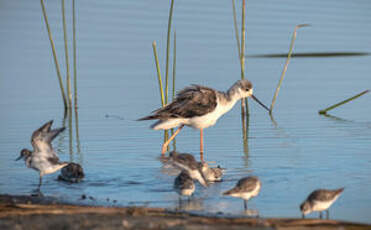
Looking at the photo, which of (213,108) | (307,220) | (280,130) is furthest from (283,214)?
(280,130)

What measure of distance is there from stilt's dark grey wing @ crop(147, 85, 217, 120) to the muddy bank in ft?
13.8

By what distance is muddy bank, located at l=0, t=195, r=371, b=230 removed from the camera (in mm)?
7090

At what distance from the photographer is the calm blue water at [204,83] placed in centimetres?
1003

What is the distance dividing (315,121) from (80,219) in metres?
7.96

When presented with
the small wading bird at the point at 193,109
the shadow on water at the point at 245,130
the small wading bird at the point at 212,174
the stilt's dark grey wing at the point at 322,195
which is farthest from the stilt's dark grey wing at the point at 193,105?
the stilt's dark grey wing at the point at 322,195

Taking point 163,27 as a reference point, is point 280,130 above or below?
below

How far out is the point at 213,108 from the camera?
12516 millimetres

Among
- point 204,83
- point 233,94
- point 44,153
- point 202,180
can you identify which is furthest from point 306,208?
point 204,83

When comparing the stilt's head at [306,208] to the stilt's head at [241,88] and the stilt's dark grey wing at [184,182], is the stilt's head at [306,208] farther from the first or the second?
the stilt's head at [241,88]

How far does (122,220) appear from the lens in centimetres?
727

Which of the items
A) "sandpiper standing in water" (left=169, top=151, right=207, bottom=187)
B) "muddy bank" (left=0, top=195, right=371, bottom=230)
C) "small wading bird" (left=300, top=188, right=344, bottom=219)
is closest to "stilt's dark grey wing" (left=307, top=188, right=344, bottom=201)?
"small wading bird" (left=300, top=188, right=344, bottom=219)

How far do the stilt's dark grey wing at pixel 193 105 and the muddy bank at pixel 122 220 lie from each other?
420cm

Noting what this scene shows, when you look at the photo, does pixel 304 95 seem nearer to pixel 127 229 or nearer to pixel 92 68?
pixel 92 68

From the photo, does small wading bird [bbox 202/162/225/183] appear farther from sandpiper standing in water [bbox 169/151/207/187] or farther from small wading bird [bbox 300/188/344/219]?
small wading bird [bbox 300/188/344/219]
